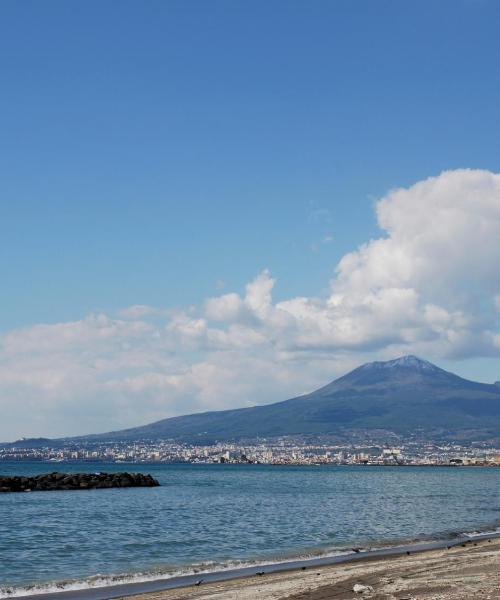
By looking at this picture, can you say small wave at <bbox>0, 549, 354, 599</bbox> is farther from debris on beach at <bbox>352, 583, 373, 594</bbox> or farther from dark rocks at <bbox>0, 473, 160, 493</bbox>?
dark rocks at <bbox>0, 473, 160, 493</bbox>

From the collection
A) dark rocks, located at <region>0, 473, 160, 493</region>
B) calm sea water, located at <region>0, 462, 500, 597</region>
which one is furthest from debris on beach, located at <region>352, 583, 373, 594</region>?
dark rocks, located at <region>0, 473, 160, 493</region>

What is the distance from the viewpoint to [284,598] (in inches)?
835

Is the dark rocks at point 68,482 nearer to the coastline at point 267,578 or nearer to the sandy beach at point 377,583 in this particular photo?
the coastline at point 267,578

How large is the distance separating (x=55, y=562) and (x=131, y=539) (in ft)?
28.3

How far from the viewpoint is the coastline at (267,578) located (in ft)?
78.5

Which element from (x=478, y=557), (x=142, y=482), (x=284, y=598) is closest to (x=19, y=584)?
(x=284, y=598)

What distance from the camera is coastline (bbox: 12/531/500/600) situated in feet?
78.5

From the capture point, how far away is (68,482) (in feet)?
365

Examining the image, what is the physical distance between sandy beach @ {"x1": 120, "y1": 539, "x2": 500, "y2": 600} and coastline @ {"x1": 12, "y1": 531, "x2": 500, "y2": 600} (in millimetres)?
36

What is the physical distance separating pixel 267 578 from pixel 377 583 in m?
5.73

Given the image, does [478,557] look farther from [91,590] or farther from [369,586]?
[91,590]

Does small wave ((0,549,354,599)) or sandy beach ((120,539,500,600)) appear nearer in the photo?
sandy beach ((120,539,500,600))

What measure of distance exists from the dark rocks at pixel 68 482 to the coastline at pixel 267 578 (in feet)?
264

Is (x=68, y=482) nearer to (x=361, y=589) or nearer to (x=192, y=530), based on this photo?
(x=192, y=530)
